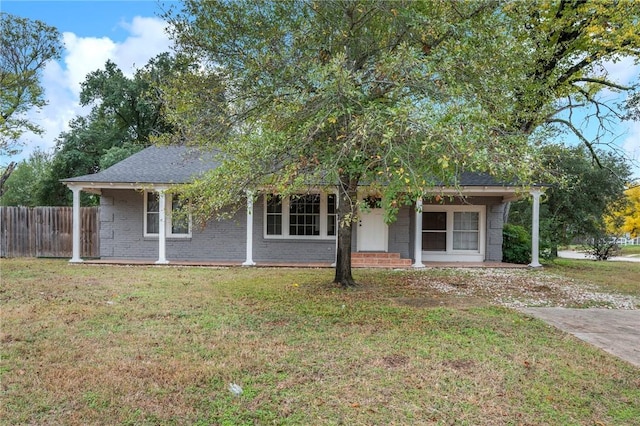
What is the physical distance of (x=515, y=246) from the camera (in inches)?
541

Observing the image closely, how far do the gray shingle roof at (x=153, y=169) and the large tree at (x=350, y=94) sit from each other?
474 cm

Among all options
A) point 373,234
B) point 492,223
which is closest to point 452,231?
point 492,223

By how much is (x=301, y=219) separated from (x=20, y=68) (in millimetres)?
14545

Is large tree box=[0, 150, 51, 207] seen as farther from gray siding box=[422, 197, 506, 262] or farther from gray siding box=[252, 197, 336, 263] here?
gray siding box=[422, 197, 506, 262]

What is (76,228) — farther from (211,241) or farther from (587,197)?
(587,197)

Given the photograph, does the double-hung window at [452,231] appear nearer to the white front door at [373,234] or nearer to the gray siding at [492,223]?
the gray siding at [492,223]

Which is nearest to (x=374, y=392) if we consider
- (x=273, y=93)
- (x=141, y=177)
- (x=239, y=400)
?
(x=239, y=400)

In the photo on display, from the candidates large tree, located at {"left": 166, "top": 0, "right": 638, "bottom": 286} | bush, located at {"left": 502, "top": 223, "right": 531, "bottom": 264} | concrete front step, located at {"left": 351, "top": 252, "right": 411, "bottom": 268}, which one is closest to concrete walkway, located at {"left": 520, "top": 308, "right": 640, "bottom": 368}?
large tree, located at {"left": 166, "top": 0, "right": 638, "bottom": 286}

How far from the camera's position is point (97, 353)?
13.9 ft

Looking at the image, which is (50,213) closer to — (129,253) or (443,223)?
(129,253)

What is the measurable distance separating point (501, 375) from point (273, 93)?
15.8 feet

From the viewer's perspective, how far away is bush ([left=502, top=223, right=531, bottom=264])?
533 inches

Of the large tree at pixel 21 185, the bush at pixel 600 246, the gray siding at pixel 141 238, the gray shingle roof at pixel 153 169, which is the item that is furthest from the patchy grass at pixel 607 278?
the large tree at pixel 21 185

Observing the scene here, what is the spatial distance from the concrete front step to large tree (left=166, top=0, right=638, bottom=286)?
15.8ft
